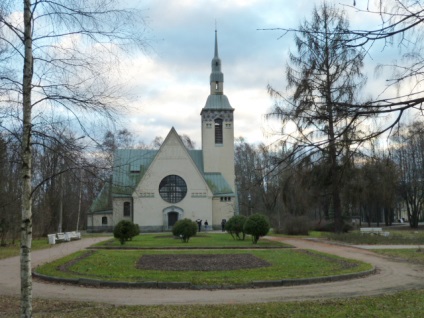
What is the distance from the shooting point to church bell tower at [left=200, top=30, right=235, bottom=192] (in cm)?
5941

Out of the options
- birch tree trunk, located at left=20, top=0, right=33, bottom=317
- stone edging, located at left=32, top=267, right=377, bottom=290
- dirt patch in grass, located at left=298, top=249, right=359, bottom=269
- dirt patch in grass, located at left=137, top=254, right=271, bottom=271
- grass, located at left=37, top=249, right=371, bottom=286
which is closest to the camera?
birch tree trunk, located at left=20, top=0, right=33, bottom=317

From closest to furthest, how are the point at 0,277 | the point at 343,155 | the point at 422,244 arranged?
the point at 343,155
the point at 0,277
the point at 422,244

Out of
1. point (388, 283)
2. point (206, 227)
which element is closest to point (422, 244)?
point (388, 283)

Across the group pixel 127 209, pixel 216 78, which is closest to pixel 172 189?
pixel 127 209

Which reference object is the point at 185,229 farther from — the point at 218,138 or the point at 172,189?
the point at 218,138

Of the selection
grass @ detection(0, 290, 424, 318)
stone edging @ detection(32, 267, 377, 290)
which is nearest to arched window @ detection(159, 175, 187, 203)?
stone edging @ detection(32, 267, 377, 290)

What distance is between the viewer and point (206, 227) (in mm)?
52281

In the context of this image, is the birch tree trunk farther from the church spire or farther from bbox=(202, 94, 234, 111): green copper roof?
the church spire

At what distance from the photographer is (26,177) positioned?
679 centimetres

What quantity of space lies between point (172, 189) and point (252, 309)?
4489cm

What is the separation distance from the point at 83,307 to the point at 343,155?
719 cm

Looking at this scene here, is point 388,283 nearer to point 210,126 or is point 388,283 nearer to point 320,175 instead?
point 320,175

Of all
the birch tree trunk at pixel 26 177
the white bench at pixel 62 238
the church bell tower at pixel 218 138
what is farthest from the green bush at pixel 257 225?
the church bell tower at pixel 218 138

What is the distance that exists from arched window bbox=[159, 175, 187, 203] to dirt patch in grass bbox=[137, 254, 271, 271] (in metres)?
33.6
